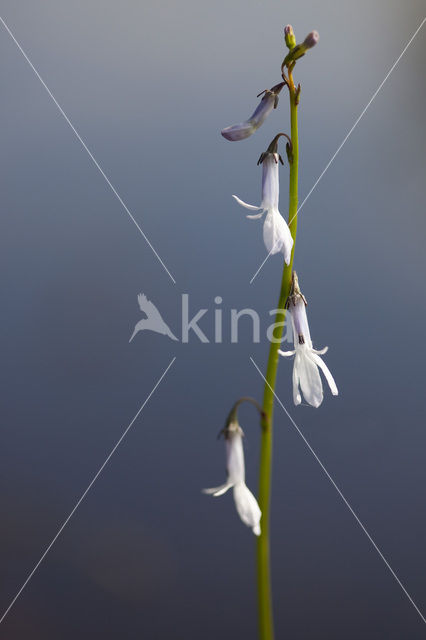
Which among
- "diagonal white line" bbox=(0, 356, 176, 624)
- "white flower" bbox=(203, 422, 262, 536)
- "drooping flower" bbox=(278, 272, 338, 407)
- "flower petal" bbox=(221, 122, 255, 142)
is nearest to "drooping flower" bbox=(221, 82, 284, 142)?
"flower petal" bbox=(221, 122, 255, 142)

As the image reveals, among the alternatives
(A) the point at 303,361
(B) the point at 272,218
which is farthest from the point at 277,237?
(A) the point at 303,361

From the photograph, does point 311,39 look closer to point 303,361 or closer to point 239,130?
point 239,130

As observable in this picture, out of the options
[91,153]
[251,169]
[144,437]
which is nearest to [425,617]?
[144,437]

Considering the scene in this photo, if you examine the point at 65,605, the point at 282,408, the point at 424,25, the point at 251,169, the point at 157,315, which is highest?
the point at 424,25

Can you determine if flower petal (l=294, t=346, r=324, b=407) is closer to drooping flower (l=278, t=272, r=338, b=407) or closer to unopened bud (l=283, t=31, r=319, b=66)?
drooping flower (l=278, t=272, r=338, b=407)

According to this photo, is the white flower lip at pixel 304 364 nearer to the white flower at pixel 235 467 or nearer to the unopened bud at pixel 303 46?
the white flower at pixel 235 467

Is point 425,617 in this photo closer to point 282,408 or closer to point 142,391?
point 282,408
